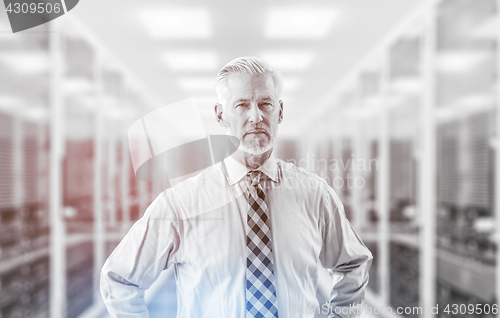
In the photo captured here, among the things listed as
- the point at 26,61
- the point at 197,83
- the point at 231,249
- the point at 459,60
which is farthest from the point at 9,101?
the point at 459,60

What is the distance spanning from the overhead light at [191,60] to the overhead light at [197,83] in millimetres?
54

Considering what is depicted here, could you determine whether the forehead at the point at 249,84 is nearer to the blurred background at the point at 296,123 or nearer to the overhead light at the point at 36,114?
the blurred background at the point at 296,123

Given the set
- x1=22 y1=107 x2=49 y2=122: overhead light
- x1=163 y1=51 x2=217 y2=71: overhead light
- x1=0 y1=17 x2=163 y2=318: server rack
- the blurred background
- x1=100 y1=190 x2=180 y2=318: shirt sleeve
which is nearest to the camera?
x1=100 y1=190 x2=180 y2=318: shirt sleeve

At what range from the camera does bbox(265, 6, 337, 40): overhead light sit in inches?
74.9

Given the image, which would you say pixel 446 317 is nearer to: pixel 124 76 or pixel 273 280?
pixel 273 280

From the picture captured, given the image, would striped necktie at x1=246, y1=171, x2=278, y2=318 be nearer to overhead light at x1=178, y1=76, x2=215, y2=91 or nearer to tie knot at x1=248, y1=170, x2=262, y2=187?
tie knot at x1=248, y1=170, x2=262, y2=187

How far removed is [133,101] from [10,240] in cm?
130

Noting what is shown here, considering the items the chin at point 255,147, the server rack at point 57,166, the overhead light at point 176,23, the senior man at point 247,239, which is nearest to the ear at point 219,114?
the senior man at point 247,239

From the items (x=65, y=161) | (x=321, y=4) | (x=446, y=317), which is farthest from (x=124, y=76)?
(x=446, y=317)

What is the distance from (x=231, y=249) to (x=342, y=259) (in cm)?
46

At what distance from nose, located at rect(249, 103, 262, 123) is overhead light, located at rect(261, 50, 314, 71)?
0.36 metres

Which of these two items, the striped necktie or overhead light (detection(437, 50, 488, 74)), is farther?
overhead light (detection(437, 50, 488, 74))

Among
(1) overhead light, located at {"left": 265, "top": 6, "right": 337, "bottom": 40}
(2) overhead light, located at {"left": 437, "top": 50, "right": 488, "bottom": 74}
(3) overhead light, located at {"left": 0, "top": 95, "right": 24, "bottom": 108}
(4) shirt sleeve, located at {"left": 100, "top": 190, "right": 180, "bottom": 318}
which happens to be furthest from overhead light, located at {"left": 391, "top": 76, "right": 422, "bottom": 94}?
(3) overhead light, located at {"left": 0, "top": 95, "right": 24, "bottom": 108}

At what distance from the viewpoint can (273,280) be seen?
1.33m
